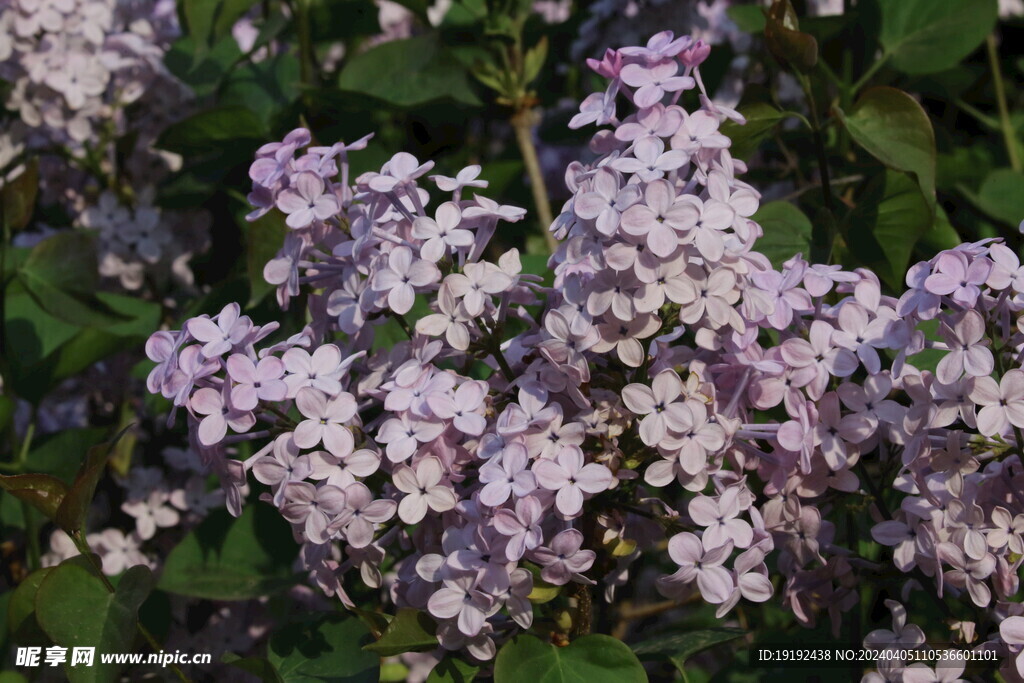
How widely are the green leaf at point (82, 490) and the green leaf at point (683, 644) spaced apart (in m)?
0.59

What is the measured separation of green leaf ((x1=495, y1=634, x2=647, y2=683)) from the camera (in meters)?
0.94

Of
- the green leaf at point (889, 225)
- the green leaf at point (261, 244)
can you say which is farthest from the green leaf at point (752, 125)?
the green leaf at point (261, 244)

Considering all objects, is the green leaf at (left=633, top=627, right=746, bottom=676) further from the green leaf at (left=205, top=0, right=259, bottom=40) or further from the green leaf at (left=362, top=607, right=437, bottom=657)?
the green leaf at (left=205, top=0, right=259, bottom=40)

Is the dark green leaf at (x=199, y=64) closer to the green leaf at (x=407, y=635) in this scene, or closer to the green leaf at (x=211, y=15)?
the green leaf at (x=211, y=15)

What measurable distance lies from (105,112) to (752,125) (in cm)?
115

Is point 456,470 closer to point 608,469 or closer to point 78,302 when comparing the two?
point 608,469

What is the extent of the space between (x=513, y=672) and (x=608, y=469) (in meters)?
0.21

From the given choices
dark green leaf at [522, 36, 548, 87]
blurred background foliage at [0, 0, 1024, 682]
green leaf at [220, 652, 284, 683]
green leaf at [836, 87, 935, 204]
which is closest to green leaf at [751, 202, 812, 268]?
blurred background foliage at [0, 0, 1024, 682]

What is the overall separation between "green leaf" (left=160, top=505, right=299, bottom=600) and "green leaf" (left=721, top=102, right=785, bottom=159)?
0.77m

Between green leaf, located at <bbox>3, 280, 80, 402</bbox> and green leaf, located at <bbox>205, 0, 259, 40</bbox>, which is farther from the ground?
green leaf, located at <bbox>205, 0, 259, 40</bbox>

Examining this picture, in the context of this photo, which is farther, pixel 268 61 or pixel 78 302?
pixel 268 61

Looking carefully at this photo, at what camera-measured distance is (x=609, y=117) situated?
104 centimetres

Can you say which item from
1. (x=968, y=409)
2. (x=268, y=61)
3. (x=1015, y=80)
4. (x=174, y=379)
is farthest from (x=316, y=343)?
(x=1015, y=80)

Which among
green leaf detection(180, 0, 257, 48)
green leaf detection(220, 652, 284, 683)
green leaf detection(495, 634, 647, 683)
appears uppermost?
green leaf detection(180, 0, 257, 48)
